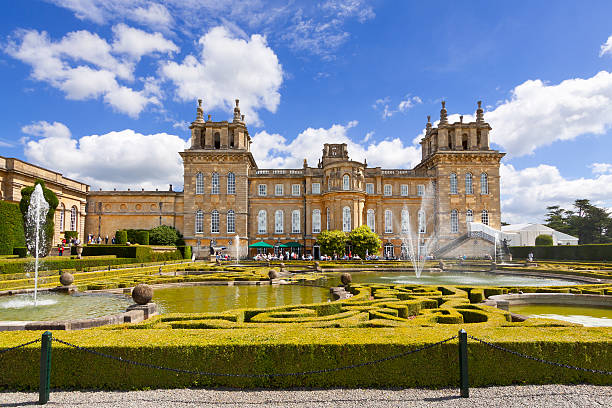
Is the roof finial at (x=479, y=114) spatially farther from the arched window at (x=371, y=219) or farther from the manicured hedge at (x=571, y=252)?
the arched window at (x=371, y=219)

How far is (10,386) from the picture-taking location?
4.98 metres

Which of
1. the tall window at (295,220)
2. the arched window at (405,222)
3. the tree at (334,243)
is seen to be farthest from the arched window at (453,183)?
the tall window at (295,220)

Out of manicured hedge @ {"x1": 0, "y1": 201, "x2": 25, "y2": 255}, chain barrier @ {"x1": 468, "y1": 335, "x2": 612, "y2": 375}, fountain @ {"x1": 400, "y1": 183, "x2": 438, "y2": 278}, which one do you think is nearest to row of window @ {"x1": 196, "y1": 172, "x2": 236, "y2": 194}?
manicured hedge @ {"x1": 0, "y1": 201, "x2": 25, "y2": 255}

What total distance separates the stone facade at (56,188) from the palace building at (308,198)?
0.65 meters

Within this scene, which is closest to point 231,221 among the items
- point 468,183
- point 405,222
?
point 405,222

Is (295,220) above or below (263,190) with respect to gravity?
below

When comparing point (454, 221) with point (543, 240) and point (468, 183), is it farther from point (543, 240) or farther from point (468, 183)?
point (543, 240)

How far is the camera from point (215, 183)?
40156 mm

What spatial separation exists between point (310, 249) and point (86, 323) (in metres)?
33.9

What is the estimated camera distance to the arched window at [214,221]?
40.0 m

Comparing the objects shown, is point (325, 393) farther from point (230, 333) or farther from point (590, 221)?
point (590, 221)

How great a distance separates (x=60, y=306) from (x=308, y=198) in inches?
1241

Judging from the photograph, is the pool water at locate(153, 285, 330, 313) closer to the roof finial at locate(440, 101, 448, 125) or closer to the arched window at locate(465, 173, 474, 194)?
the arched window at locate(465, 173, 474, 194)

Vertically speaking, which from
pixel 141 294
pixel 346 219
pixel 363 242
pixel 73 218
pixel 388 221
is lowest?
pixel 141 294
